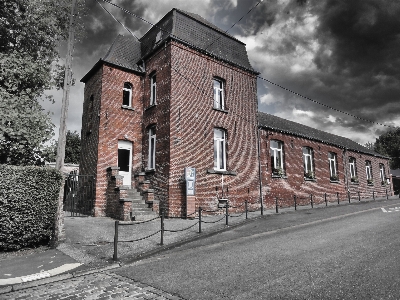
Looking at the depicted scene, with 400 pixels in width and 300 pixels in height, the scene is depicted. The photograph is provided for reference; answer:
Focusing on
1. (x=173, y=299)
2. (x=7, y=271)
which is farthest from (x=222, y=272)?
(x=7, y=271)

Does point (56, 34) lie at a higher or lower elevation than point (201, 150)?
higher

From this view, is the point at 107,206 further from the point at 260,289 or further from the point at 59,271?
the point at 260,289

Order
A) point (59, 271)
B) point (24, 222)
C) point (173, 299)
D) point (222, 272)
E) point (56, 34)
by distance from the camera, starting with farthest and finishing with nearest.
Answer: point (56, 34) < point (24, 222) < point (59, 271) < point (222, 272) < point (173, 299)

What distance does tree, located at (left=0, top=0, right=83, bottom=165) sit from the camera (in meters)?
11.0

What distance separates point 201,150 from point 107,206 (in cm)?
500

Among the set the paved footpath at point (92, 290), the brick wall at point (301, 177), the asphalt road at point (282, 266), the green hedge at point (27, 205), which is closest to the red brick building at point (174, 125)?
the brick wall at point (301, 177)

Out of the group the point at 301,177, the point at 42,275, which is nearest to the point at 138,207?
the point at 42,275

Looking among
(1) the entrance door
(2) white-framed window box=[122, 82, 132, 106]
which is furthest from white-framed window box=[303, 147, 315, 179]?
(2) white-framed window box=[122, 82, 132, 106]

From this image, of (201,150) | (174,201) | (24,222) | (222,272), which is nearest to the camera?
(222,272)

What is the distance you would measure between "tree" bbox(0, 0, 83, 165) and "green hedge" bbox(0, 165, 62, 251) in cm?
483

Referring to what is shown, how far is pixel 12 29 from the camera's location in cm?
1284

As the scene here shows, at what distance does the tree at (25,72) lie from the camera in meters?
11.0

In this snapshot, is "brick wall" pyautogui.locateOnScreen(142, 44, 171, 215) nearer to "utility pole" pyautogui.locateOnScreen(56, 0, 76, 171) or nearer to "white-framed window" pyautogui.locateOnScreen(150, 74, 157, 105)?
"white-framed window" pyautogui.locateOnScreen(150, 74, 157, 105)

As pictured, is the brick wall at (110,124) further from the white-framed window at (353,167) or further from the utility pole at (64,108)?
the white-framed window at (353,167)
